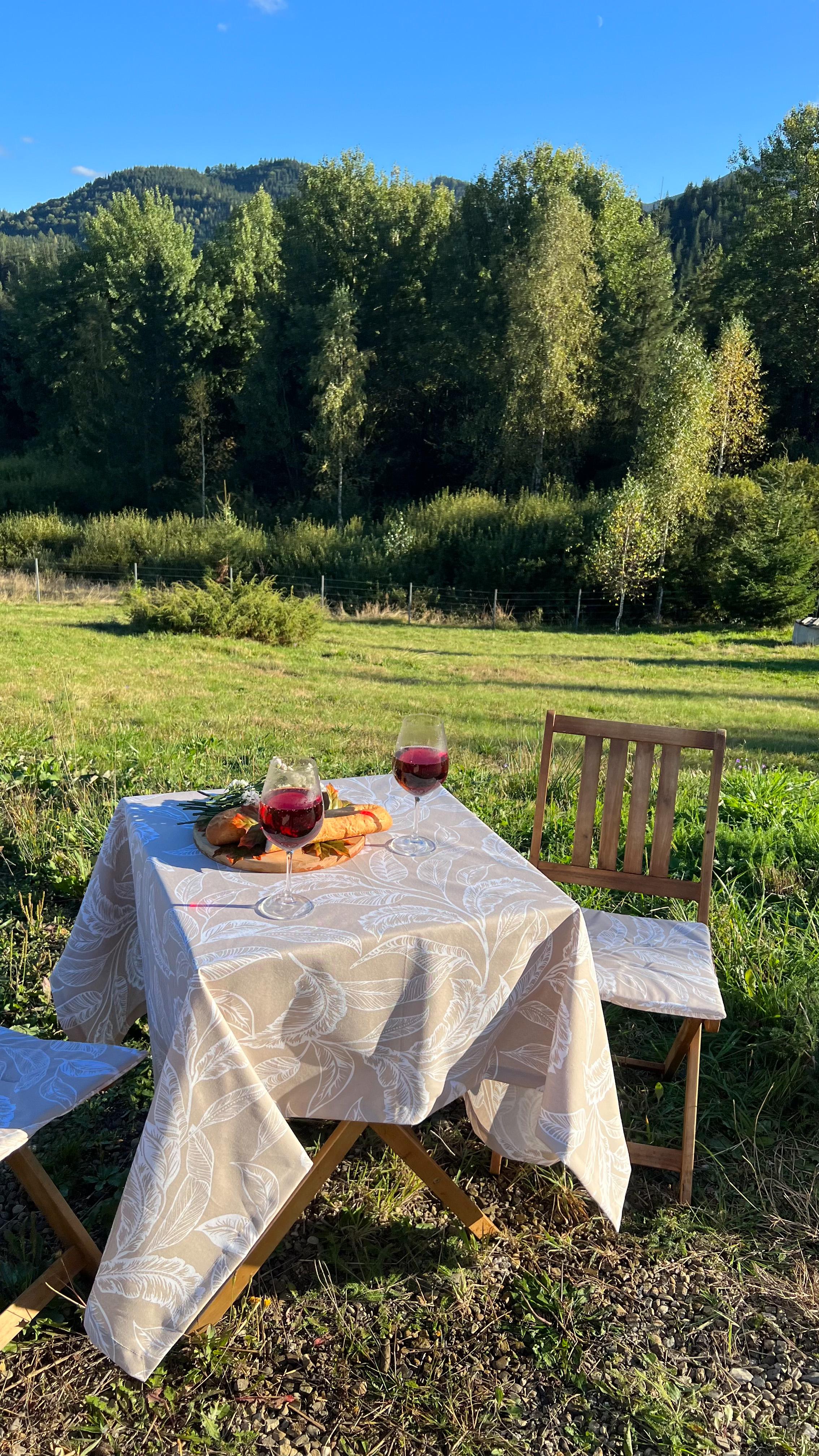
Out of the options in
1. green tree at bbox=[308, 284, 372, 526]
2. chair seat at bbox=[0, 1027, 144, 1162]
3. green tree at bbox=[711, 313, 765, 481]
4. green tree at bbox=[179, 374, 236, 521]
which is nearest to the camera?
chair seat at bbox=[0, 1027, 144, 1162]

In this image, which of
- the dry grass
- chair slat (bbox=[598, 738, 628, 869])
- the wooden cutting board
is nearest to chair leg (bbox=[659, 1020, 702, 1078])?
chair slat (bbox=[598, 738, 628, 869])

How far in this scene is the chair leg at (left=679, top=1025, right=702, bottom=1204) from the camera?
7.77ft

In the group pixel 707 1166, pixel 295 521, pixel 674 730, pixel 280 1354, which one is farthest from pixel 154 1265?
pixel 295 521

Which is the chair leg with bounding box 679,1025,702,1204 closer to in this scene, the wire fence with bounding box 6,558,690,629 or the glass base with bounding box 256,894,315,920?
the glass base with bounding box 256,894,315,920

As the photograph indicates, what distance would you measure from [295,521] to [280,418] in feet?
25.2

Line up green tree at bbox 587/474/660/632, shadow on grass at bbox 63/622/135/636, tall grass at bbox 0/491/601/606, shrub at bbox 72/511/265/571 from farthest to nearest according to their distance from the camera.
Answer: shrub at bbox 72/511/265/571, tall grass at bbox 0/491/601/606, green tree at bbox 587/474/660/632, shadow on grass at bbox 63/622/135/636

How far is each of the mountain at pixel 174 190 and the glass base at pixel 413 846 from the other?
102589 mm

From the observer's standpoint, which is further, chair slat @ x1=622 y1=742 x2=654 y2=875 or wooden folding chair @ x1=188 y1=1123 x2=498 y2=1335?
chair slat @ x1=622 y1=742 x2=654 y2=875

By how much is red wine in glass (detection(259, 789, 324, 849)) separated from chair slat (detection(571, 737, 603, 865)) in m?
1.23

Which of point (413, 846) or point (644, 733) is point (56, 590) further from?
point (413, 846)

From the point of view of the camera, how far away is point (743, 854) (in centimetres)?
414

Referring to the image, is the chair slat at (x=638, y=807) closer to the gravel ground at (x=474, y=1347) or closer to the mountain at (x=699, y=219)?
the gravel ground at (x=474, y=1347)

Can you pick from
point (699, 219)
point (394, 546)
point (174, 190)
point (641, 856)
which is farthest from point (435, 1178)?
point (174, 190)

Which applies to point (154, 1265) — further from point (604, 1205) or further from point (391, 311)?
point (391, 311)
